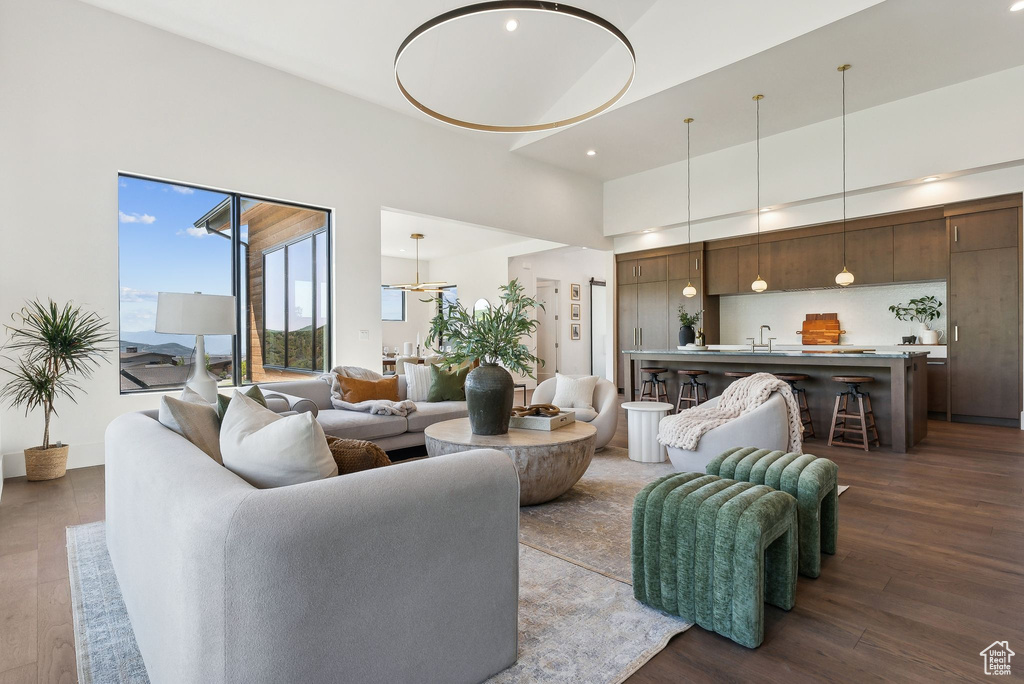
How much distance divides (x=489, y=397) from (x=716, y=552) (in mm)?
1645

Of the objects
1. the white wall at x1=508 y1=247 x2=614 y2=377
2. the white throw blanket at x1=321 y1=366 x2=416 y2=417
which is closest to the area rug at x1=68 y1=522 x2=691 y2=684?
the white throw blanket at x1=321 y1=366 x2=416 y2=417

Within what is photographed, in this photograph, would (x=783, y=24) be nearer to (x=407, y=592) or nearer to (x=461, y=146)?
(x=461, y=146)

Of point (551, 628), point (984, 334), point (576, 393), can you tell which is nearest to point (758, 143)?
point (984, 334)

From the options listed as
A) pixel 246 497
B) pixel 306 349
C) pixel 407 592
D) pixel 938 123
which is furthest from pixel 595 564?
pixel 938 123

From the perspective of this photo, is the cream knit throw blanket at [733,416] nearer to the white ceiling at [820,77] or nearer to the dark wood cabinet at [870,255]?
the white ceiling at [820,77]

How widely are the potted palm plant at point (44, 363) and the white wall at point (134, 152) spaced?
0.14 m

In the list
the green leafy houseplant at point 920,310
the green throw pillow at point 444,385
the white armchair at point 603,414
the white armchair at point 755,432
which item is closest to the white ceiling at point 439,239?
the green throw pillow at point 444,385

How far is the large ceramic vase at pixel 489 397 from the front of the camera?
10.4 feet

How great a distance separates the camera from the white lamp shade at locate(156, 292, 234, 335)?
334cm

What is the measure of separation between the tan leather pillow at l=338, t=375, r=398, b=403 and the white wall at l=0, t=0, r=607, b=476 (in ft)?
4.10

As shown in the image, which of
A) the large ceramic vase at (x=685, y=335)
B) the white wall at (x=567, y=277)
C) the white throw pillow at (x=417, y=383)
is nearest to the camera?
the white throw pillow at (x=417, y=383)

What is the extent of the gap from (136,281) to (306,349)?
5.62 ft

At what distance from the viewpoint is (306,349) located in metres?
5.88

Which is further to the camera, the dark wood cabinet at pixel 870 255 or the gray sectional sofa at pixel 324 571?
the dark wood cabinet at pixel 870 255
